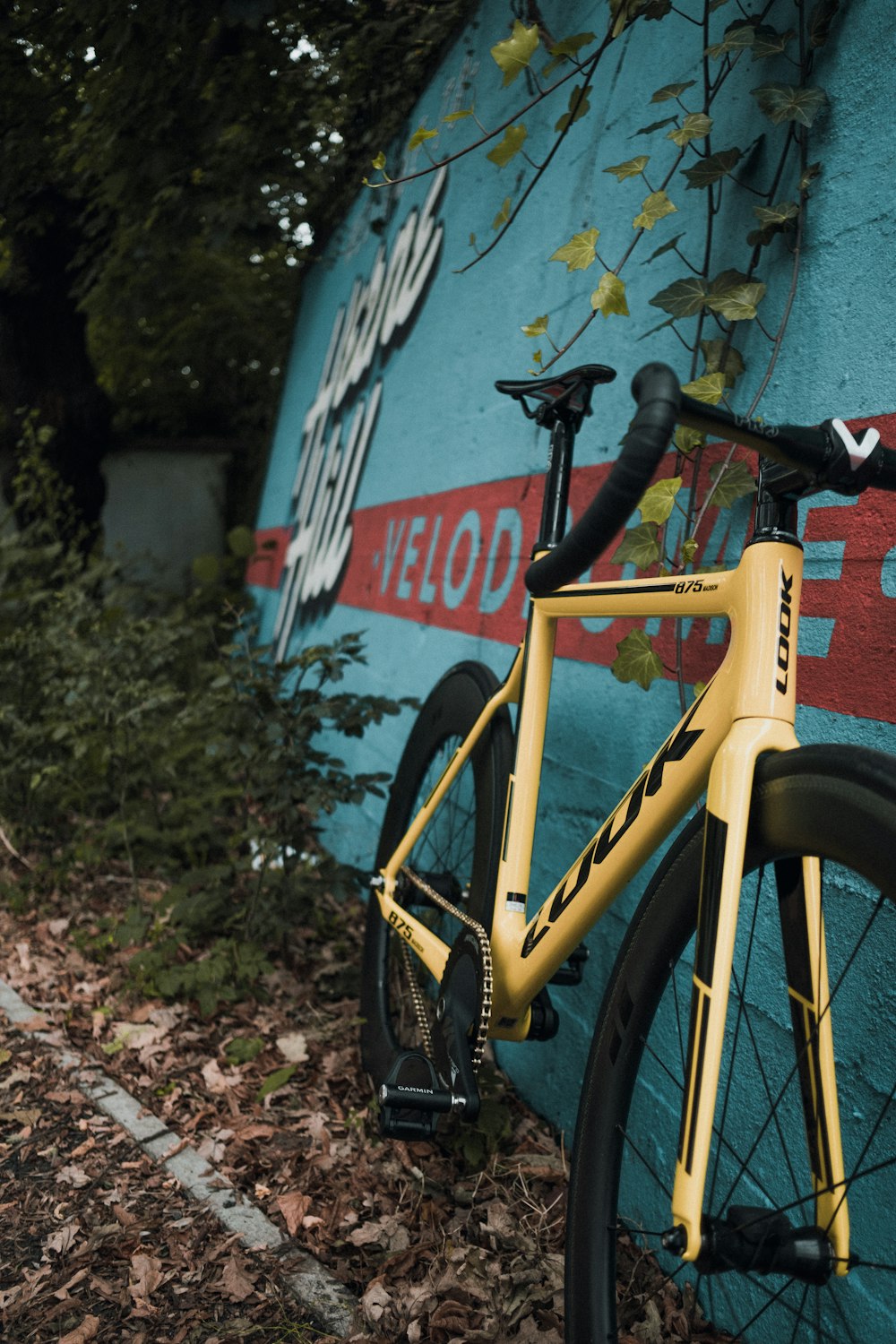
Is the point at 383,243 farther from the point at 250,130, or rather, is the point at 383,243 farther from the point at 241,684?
the point at 241,684

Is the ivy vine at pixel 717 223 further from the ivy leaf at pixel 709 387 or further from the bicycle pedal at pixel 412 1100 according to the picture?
the bicycle pedal at pixel 412 1100

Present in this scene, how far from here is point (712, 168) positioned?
183 cm

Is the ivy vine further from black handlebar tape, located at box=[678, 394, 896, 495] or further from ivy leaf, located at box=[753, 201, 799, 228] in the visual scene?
black handlebar tape, located at box=[678, 394, 896, 495]

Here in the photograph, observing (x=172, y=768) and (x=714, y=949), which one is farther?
(x=172, y=768)

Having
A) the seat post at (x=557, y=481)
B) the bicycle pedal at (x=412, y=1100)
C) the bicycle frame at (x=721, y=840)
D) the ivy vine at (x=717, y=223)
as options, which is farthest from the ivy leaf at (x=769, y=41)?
the bicycle pedal at (x=412, y=1100)

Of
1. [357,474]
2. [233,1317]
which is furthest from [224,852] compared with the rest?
[233,1317]

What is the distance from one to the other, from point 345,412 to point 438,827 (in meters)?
3.10

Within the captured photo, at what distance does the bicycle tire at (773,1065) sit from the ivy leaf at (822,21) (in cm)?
133

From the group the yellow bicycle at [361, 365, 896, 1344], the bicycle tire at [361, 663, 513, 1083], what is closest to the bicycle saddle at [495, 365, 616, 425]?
the yellow bicycle at [361, 365, 896, 1344]

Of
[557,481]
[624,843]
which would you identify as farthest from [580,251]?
[624,843]

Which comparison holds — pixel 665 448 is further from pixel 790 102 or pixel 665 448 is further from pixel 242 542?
pixel 242 542

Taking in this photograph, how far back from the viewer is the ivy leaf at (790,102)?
1.66 meters

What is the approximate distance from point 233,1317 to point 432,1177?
1.67 ft

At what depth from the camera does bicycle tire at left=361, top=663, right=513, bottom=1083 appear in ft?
6.71
